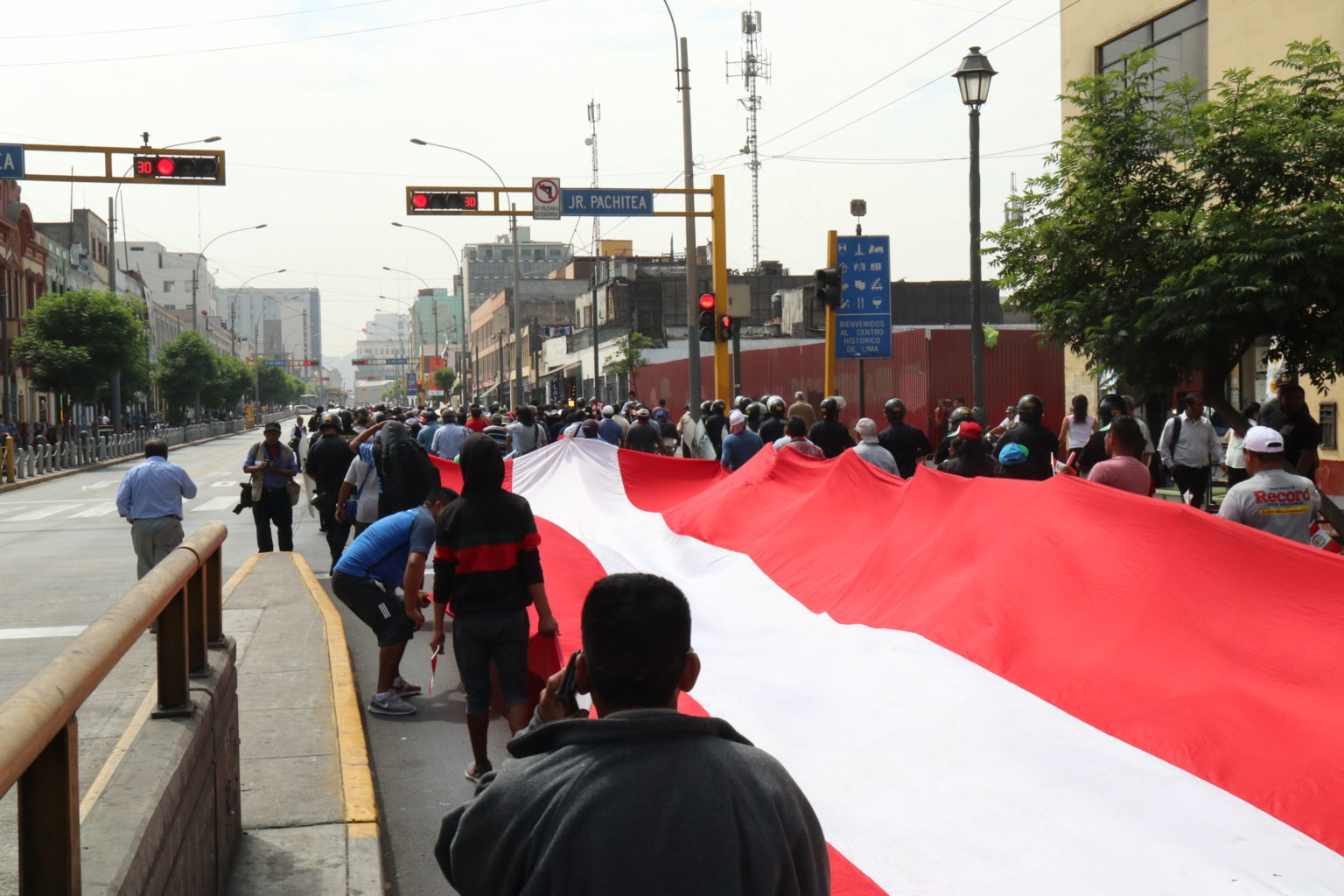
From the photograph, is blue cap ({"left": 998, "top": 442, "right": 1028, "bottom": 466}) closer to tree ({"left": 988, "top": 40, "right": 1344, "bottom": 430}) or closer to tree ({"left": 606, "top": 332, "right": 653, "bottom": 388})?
tree ({"left": 988, "top": 40, "right": 1344, "bottom": 430})

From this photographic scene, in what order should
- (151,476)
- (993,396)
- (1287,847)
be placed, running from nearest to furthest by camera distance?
(1287,847) → (151,476) → (993,396)

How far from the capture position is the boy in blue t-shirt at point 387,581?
7.96 m

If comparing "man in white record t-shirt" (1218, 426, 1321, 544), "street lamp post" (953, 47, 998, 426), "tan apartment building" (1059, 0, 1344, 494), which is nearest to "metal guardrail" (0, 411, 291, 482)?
"street lamp post" (953, 47, 998, 426)

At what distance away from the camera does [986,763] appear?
5051 millimetres

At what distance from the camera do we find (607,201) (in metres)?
24.9

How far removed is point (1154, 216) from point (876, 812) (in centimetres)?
1190

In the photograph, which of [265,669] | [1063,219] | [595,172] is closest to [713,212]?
[1063,219]

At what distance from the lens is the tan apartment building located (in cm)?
2058

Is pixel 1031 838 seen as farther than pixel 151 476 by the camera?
No

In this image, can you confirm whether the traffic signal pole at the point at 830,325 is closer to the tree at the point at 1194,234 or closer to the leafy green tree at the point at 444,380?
the tree at the point at 1194,234

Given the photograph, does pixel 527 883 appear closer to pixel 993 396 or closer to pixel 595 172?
pixel 993 396

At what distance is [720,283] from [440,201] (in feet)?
17.8

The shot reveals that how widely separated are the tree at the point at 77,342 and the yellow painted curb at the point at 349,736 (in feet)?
139

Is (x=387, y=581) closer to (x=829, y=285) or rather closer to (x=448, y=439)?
(x=448, y=439)
